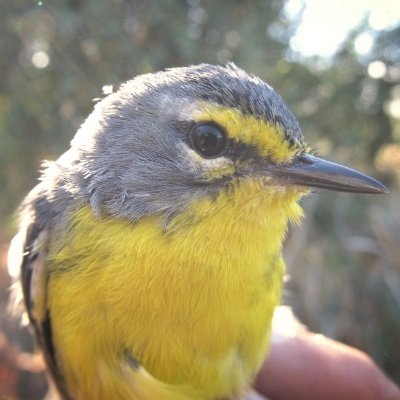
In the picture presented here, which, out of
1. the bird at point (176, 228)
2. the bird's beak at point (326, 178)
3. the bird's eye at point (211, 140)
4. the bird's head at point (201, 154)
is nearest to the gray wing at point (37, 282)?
the bird at point (176, 228)

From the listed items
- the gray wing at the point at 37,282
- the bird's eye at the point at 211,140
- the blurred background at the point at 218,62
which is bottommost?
the gray wing at the point at 37,282

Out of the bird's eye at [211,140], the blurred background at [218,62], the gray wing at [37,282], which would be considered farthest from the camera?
the blurred background at [218,62]

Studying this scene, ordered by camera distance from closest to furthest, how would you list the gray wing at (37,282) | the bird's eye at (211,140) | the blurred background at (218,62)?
the bird's eye at (211,140) < the gray wing at (37,282) < the blurred background at (218,62)

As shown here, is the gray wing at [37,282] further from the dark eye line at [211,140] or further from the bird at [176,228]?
the dark eye line at [211,140]

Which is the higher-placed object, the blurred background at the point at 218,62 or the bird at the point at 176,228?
the blurred background at the point at 218,62

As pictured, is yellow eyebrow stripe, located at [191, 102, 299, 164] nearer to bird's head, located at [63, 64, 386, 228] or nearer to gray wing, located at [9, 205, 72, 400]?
bird's head, located at [63, 64, 386, 228]

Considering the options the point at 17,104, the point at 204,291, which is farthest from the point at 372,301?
the point at 17,104

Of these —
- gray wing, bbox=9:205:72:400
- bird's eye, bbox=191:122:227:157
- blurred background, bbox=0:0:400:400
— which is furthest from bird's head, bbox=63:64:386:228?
blurred background, bbox=0:0:400:400

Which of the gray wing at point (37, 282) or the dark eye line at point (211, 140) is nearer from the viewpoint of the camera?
the dark eye line at point (211, 140)
